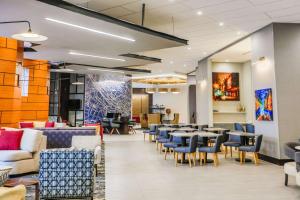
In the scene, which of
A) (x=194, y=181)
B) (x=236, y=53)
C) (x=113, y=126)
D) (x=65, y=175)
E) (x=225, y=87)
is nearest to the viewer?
(x=65, y=175)

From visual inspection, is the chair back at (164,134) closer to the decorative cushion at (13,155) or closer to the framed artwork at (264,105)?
the framed artwork at (264,105)

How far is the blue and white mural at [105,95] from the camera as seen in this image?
17.6 meters

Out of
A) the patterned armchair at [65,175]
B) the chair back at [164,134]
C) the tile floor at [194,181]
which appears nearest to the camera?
the patterned armchair at [65,175]

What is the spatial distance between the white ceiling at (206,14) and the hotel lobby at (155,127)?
0.03 m

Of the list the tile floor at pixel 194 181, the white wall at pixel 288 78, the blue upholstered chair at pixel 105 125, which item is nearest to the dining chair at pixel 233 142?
the tile floor at pixel 194 181

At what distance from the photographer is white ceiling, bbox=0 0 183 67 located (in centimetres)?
514

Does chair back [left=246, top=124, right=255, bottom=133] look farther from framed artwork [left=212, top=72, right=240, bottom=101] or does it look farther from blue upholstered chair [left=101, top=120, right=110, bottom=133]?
blue upholstered chair [left=101, top=120, right=110, bottom=133]

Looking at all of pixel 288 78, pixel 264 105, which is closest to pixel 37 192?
pixel 264 105

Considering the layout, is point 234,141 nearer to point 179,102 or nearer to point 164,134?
point 164,134

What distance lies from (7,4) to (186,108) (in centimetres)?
2009

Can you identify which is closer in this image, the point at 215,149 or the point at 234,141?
the point at 215,149

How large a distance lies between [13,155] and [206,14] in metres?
6.03

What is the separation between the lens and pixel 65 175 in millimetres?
3969

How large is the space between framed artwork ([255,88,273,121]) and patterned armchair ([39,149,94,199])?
5807 mm
